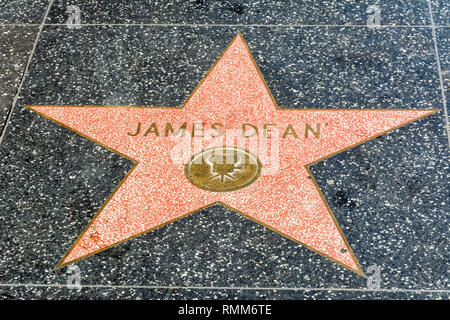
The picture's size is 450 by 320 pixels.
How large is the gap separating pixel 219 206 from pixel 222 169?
0.15 m

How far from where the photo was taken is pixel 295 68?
269cm

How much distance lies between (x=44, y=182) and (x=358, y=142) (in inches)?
43.9

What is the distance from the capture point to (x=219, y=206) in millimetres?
2193

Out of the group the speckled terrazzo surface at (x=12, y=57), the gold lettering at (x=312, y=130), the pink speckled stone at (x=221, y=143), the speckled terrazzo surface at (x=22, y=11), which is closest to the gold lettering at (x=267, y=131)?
the pink speckled stone at (x=221, y=143)

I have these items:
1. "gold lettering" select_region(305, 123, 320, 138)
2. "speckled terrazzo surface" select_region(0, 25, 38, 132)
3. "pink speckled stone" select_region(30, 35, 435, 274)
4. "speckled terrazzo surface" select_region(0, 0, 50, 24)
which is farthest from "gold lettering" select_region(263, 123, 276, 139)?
"speckled terrazzo surface" select_region(0, 0, 50, 24)

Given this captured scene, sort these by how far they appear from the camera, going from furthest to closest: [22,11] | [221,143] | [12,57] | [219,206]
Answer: [22,11] < [12,57] < [221,143] < [219,206]

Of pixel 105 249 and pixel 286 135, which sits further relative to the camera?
pixel 286 135

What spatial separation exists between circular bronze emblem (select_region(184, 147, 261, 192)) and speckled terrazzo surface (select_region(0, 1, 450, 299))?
99mm

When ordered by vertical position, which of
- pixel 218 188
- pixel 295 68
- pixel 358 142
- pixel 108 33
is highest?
pixel 108 33

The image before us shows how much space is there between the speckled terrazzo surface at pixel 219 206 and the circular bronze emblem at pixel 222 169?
0.10 metres

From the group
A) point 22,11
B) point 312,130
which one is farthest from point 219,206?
point 22,11

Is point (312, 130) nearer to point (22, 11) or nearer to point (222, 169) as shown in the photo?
point (222, 169)

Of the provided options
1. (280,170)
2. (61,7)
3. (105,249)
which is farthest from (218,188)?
(61,7)

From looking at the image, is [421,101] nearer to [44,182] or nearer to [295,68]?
[295,68]
